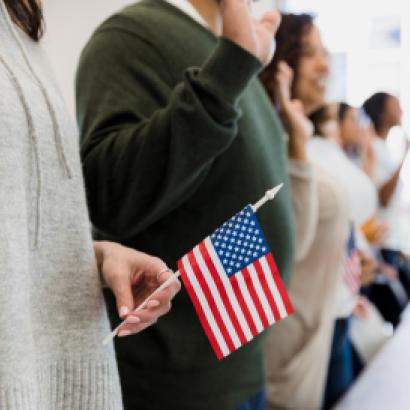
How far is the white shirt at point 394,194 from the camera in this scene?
7.71 feet

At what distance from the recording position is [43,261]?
50 cm

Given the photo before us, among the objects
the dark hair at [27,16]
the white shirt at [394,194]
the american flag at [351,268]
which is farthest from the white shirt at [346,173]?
the dark hair at [27,16]

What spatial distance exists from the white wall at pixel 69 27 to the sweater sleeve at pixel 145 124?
0.96 feet

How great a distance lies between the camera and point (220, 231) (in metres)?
0.46

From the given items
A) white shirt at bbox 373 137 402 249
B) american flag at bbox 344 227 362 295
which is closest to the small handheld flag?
american flag at bbox 344 227 362 295

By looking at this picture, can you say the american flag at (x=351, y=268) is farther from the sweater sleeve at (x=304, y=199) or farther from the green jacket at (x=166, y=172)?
the green jacket at (x=166, y=172)

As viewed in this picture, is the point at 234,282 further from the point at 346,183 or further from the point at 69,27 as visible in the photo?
the point at 346,183

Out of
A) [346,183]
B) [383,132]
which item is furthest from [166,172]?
[383,132]

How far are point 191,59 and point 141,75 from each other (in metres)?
0.08

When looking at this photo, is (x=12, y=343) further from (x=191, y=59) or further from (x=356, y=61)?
(x=356, y=61)

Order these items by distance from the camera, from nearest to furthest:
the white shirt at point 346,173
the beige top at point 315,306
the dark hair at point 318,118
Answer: the beige top at point 315,306 → the white shirt at point 346,173 → the dark hair at point 318,118

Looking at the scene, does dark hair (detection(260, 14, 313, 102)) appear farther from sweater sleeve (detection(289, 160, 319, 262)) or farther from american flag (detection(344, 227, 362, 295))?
american flag (detection(344, 227, 362, 295))

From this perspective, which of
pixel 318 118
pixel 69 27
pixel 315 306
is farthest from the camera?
pixel 318 118

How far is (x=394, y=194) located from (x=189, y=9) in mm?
1798
